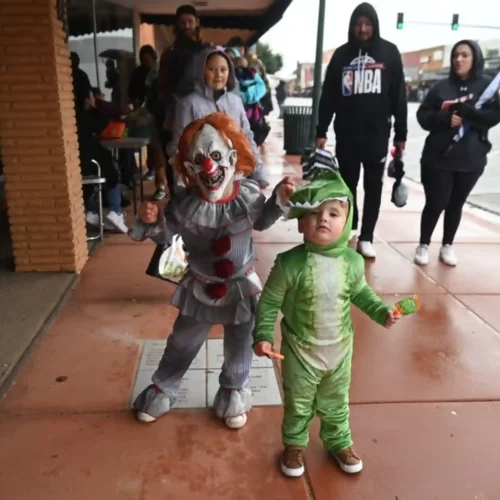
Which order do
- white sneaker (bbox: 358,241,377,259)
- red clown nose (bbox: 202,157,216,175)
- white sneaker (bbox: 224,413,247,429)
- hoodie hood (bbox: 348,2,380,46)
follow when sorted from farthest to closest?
white sneaker (bbox: 358,241,377,259), hoodie hood (bbox: 348,2,380,46), white sneaker (bbox: 224,413,247,429), red clown nose (bbox: 202,157,216,175)

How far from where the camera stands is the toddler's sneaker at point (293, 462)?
2.55 metres

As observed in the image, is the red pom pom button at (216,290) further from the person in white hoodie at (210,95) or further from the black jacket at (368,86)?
the black jacket at (368,86)

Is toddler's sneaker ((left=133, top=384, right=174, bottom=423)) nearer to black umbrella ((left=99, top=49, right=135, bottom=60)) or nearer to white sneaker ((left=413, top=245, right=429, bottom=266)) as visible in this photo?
white sneaker ((left=413, top=245, right=429, bottom=266))

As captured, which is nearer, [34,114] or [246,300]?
[246,300]

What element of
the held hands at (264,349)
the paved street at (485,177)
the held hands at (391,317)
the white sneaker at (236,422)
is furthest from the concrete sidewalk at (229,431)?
the paved street at (485,177)

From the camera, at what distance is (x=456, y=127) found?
491cm

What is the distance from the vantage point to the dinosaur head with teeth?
251 cm

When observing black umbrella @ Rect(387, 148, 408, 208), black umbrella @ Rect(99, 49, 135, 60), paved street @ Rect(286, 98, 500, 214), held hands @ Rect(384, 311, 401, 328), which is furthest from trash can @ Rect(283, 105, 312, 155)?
held hands @ Rect(384, 311, 401, 328)

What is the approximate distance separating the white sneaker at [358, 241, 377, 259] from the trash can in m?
7.83

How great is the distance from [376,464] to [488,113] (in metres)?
3.32

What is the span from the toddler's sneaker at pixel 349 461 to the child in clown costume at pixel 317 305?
0.51 ft

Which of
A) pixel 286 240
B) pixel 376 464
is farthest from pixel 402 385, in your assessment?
pixel 286 240

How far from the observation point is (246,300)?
2.76m

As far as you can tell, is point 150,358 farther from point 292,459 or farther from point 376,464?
point 376,464
